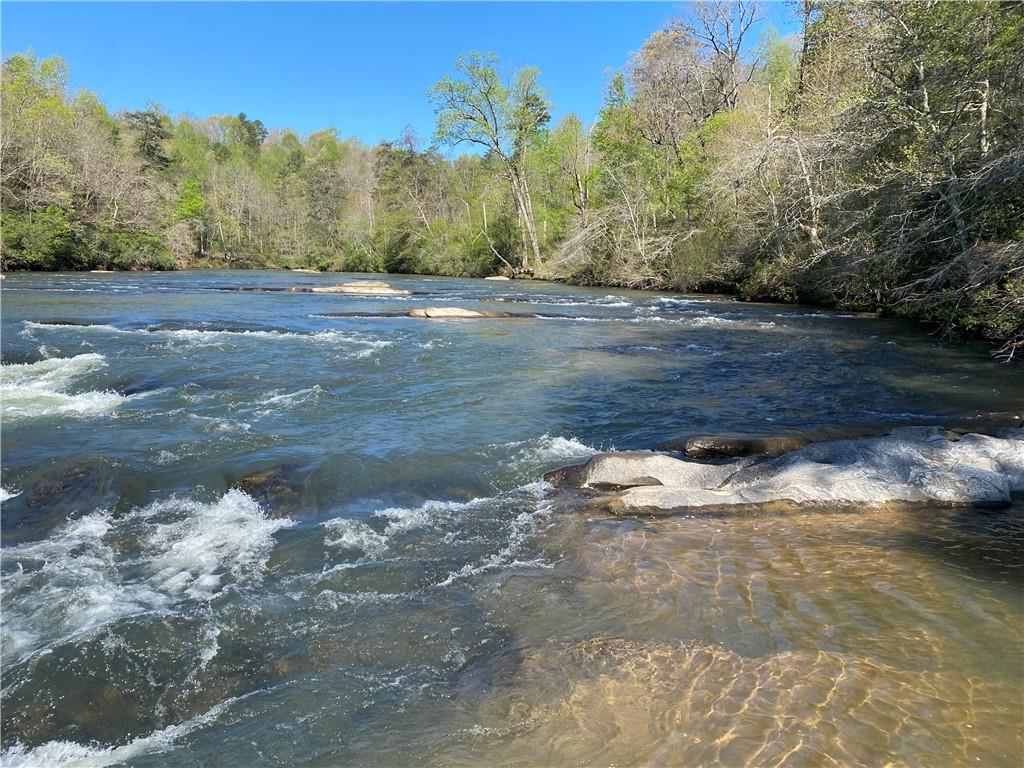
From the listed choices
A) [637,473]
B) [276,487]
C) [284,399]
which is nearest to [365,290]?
[284,399]

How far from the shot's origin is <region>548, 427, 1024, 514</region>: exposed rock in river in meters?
5.89

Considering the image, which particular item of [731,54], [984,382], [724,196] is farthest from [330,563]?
[731,54]

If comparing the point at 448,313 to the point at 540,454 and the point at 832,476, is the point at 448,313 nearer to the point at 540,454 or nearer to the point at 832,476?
the point at 540,454

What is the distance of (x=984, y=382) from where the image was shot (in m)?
10.8

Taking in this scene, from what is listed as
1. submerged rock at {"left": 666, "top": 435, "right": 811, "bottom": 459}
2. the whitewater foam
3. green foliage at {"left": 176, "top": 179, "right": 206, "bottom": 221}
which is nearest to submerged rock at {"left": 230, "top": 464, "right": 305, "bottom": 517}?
submerged rock at {"left": 666, "top": 435, "right": 811, "bottom": 459}

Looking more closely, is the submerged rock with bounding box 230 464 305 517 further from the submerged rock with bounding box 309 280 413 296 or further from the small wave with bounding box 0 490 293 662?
the submerged rock with bounding box 309 280 413 296

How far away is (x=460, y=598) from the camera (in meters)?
4.53

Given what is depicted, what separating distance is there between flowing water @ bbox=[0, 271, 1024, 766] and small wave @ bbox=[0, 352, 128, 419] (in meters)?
0.10

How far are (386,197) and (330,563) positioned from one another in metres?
62.4

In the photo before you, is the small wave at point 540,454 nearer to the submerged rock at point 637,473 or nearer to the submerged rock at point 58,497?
the submerged rock at point 637,473

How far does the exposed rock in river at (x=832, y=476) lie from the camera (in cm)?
589

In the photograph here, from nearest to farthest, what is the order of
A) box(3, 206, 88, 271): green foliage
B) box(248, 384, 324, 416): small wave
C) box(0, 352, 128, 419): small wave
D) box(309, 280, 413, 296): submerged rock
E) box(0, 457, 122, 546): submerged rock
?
box(0, 457, 122, 546): submerged rock → box(0, 352, 128, 419): small wave → box(248, 384, 324, 416): small wave → box(309, 280, 413, 296): submerged rock → box(3, 206, 88, 271): green foliage

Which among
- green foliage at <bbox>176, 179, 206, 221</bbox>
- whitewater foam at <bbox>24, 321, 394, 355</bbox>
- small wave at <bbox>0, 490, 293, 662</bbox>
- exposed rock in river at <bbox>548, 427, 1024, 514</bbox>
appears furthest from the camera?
green foliage at <bbox>176, 179, 206, 221</bbox>

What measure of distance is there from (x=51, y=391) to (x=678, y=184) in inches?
1140
